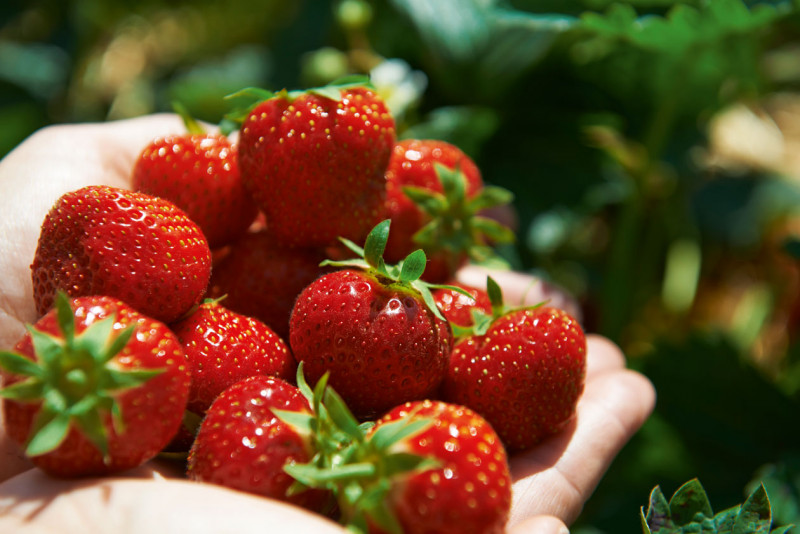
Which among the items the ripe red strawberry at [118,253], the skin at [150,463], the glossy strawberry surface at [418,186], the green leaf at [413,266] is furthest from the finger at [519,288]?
the ripe red strawberry at [118,253]

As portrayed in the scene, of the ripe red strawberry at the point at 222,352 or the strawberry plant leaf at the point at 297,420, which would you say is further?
the ripe red strawberry at the point at 222,352

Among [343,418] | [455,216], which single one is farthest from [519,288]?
[343,418]

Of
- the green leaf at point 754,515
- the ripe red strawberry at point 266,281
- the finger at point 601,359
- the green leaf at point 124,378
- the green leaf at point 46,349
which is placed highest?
the green leaf at point 46,349

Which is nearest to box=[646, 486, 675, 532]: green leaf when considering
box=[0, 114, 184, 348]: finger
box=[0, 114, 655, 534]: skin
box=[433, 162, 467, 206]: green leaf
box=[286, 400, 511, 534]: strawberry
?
box=[0, 114, 655, 534]: skin

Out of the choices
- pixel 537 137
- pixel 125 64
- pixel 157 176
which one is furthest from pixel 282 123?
pixel 125 64

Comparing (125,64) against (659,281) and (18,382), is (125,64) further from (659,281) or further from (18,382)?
(18,382)

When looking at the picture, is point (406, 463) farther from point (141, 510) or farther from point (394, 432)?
point (141, 510)

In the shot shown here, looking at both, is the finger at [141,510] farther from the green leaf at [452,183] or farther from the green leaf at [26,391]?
the green leaf at [452,183]

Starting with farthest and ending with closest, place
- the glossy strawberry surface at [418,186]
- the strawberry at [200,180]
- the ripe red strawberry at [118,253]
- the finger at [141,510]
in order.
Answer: the glossy strawberry surface at [418,186] < the strawberry at [200,180] < the ripe red strawberry at [118,253] < the finger at [141,510]
